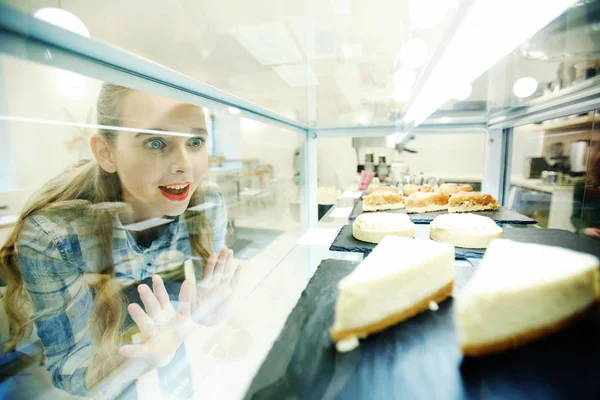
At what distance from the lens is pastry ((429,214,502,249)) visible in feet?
3.63

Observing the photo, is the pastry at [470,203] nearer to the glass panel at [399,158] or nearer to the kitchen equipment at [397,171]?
the kitchen equipment at [397,171]

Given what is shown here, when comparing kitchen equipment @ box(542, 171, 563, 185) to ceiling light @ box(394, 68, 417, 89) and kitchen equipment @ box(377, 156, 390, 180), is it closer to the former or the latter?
kitchen equipment @ box(377, 156, 390, 180)

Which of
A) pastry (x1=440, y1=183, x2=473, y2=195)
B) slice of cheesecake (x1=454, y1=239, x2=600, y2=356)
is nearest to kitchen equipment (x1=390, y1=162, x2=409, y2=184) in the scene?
pastry (x1=440, y1=183, x2=473, y2=195)

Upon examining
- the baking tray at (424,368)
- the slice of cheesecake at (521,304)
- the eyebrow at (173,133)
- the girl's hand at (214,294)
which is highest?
the eyebrow at (173,133)

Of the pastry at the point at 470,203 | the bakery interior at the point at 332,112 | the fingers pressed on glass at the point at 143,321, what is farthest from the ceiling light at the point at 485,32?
the fingers pressed on glass at the point at 143,321

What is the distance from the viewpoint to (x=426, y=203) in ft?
5.61

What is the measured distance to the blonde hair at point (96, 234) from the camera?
95 cm

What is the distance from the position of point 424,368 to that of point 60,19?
34.5 inches

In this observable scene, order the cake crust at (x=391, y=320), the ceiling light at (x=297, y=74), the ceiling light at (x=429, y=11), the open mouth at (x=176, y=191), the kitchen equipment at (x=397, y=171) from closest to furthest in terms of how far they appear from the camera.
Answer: the cake crust at (x=391, y=320), the ceiling light at (x=429, y=11), the open mouth at (x=176, y=191), the ceiling light at (x=297, y=74), the kitchen equipment at (x=397, y=171)

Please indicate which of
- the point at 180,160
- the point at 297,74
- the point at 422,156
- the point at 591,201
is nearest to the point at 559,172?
the point at 591,201

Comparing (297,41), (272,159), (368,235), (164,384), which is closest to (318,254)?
(368,235)

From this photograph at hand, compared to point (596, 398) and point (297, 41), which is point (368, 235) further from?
point (297, 41)

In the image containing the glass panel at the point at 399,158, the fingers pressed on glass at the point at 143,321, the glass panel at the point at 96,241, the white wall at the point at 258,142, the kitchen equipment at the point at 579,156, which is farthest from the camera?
the glass panel at the point at 399,158

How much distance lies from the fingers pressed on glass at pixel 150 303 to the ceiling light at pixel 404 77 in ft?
5.01
